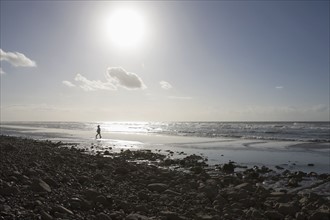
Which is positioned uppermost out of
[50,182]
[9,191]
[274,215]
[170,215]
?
[9,191]

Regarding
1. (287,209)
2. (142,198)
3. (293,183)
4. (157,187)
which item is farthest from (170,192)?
(293,183)

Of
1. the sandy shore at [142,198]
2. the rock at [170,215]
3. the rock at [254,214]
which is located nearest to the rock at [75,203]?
the sandy shore at [142,198]

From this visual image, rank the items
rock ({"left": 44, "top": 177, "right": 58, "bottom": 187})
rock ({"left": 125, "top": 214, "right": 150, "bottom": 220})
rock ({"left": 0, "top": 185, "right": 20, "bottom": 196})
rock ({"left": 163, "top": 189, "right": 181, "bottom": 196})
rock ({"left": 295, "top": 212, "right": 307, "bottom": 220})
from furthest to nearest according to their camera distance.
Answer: rock ({"left": 163, "top": 189, "right": 181, "bottom": 196}), rock ({"left": 44, "top": 177, "right": 58, "bottom": 187}), rock ({"left": 295, "top": 212, "right": 307, "bottom": 220}), rock ({"left": 0, "top": 185, "right": 20, "bottom": 196}), rock ({"left": 125, "top": 214, "right": 150, "bottom": 220})

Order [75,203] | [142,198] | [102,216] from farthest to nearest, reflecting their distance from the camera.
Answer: [142,198] → [75,203] → [102,216]

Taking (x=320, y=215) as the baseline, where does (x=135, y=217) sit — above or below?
above

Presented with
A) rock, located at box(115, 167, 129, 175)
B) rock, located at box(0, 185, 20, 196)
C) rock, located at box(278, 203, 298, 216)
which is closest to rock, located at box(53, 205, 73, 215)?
rock, located at box(0, 185, 20, 196)

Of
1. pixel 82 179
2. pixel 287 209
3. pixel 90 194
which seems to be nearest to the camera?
pixel 90 194

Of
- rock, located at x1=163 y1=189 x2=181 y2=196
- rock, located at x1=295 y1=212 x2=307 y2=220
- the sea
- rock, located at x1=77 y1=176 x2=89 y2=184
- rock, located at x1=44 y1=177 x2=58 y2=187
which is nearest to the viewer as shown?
rock, located at x1=295 y1=212 x2=307 y2=220

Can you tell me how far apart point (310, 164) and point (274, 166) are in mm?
2591

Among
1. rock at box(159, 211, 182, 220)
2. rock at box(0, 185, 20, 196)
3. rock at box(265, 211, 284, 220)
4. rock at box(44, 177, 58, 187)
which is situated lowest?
rock at box(265, 211, 284, 220)

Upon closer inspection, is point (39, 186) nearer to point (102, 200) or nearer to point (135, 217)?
point (102, 200)

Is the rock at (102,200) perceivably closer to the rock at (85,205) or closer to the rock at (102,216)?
the rock at (85,205)

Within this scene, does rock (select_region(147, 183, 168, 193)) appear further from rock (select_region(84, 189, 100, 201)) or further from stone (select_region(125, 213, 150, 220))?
stone (select_region(125, 213, 150, 220))

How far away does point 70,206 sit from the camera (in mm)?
8805
